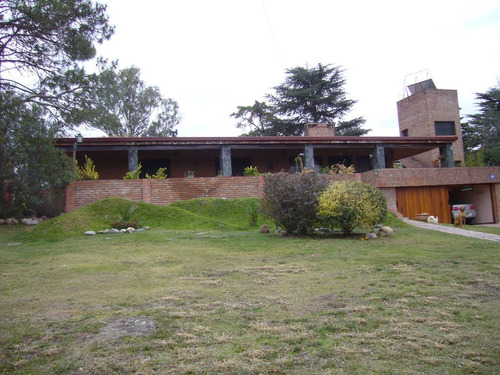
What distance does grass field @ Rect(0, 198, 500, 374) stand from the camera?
324 centimetres

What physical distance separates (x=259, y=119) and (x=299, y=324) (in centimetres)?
3380

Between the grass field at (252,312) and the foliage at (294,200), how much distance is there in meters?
2.39

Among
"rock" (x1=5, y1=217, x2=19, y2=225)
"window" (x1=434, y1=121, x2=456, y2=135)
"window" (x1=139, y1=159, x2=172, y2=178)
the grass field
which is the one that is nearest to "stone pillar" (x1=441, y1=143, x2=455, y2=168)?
"window" (x1=434, y1=121, x2=456, y2=135)

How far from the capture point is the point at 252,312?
4.48 metres

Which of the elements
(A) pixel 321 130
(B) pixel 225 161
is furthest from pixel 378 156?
(B) pixel 225 161

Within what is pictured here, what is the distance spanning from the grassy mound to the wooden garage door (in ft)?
24.7

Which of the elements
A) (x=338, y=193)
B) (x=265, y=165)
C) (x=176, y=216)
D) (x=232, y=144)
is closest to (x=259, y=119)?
(x=265, y=165)

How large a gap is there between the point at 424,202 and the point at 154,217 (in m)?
12.6

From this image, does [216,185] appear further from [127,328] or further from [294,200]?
[127,328]

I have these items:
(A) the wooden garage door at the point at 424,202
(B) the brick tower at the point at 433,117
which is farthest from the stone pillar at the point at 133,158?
(B) the brick tower at the point at 433,117

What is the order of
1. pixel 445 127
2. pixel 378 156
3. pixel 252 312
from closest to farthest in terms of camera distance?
pixel 252 312 < pixel 378 156 < pixel 445 127

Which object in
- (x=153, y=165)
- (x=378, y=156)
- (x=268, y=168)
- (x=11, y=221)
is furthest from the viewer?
(x=268, y=168)

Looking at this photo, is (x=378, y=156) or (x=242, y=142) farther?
(x=378, y=156)

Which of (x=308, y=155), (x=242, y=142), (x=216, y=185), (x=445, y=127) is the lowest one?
(x=216, y=185)
